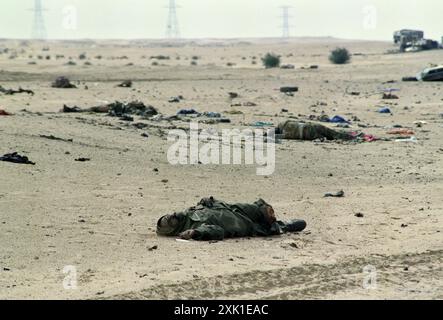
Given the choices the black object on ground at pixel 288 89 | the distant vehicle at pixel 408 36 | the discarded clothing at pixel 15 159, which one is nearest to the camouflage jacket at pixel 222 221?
the discarded clothing at pixel 15 159

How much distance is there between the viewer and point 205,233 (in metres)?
10.1

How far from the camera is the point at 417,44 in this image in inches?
2566

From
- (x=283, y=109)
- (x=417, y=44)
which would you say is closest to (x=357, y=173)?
→ (x=283, y=109)

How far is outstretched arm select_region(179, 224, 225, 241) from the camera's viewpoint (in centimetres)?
1014

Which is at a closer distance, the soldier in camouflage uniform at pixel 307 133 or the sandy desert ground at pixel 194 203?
the sandy desert ground at pixel 194 203

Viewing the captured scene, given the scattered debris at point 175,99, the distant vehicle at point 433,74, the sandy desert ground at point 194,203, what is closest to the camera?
the sandy desert ground at point 194,203

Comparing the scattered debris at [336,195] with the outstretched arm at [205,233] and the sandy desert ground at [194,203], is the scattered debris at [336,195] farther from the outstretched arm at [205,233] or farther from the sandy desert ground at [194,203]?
the outstretched arm at [205,233]

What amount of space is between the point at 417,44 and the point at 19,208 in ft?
186

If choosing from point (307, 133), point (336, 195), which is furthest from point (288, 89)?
point (336, 195)

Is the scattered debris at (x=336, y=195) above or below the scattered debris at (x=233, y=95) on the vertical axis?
below

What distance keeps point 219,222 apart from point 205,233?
32cm

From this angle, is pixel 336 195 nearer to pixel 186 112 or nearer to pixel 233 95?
pixel 186 112

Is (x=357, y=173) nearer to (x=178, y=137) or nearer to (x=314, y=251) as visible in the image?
(x=178, y=137)

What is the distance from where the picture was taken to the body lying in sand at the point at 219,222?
10219 millimetres
